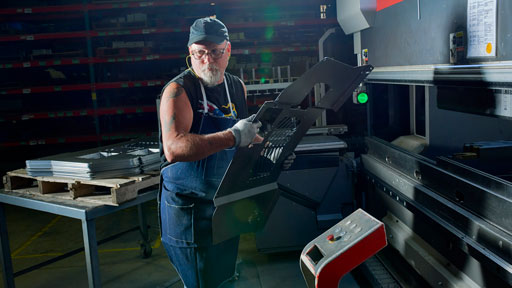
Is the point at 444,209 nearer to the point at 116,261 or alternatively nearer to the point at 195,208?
the point at 195,208

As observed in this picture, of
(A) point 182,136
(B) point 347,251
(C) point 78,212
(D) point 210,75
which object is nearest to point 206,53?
(D) point 210,75

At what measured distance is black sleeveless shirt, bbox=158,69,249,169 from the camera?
197 cm

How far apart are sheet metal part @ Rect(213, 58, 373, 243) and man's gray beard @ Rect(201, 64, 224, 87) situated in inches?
14.4

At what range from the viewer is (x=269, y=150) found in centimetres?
184

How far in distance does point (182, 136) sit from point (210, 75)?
1.20 feet

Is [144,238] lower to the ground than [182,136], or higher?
lower

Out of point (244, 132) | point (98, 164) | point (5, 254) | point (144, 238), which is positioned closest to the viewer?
point (244, 132)

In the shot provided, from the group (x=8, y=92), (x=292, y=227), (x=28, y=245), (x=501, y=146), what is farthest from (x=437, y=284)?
(x=8, y=92)

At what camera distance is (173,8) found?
684cm

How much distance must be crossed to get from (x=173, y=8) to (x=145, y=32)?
0.81 metres

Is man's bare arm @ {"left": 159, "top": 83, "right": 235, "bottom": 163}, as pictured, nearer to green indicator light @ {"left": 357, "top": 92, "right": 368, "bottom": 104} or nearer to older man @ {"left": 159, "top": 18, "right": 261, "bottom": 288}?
older man @ {"left": 159, "top": 18, "right": 261, "bottom": 288}

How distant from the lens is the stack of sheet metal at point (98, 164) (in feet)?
8.53

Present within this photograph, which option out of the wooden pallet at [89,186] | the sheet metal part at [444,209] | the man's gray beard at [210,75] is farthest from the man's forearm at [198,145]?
the sheet metal part at [444,209]

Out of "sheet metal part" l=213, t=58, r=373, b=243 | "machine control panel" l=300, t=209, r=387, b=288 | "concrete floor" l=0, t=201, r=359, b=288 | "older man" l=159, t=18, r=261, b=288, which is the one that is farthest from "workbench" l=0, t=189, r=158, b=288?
"machine control panel" l=300, t=209, r=387, b=288
